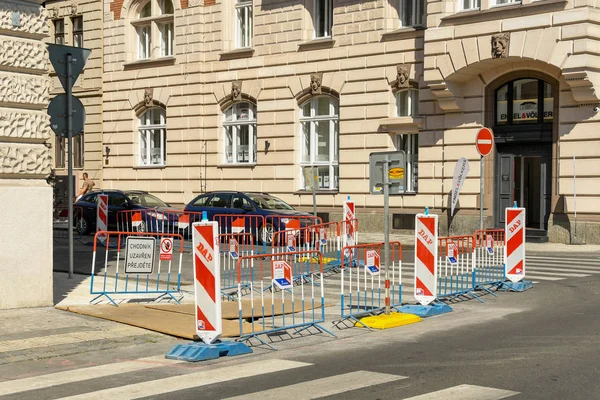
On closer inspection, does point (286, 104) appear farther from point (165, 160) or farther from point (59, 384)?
point (59, 384)

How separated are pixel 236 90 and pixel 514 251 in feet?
65.1

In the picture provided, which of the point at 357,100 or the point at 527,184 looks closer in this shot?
the point at 527,184

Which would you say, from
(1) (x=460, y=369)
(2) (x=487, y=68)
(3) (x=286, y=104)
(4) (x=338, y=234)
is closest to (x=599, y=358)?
(1) (x=460, y=369)

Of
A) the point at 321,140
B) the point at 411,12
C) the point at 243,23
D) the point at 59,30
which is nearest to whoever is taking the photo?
the point at 411,12

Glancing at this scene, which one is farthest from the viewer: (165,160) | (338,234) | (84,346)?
(165,160)

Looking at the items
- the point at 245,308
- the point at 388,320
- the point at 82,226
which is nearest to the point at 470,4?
the point at 82,226

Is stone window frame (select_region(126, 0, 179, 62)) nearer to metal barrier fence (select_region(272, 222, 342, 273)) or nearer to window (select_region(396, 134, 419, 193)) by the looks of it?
window (select_region(396, 134, 419, 193))

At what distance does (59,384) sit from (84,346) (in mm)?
1995

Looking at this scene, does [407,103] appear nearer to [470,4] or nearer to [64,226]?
[470,4]

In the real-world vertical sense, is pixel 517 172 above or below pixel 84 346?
above

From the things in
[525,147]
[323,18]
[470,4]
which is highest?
[323,18]

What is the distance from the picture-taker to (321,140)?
32688mm

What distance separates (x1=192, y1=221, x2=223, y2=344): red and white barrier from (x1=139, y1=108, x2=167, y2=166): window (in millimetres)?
26986

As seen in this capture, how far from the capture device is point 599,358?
10.0m
